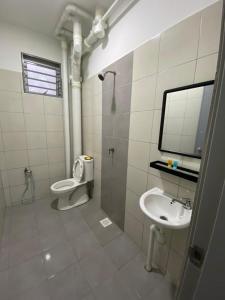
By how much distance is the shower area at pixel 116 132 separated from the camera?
150cm

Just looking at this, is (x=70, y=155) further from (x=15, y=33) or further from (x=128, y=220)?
(x=15, y=33)

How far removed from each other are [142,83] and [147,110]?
27 centimetres

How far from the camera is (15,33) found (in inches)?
72.6

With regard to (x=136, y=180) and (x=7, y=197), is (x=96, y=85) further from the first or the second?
(x=7, y=197)

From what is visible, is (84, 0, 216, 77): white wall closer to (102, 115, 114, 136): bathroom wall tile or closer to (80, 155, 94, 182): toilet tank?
(102, 115, 114, 136): bathroom wall tile

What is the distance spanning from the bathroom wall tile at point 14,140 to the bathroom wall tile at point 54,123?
0.40 m

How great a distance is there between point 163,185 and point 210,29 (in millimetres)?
1158

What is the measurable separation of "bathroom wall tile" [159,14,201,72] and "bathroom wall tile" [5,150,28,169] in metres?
2.23

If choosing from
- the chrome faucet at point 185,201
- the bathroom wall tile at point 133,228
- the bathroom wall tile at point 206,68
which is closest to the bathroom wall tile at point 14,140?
the bathroom wall tile at point 133,228

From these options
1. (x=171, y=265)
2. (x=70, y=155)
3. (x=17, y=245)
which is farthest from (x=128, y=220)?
(x=70, y=155)

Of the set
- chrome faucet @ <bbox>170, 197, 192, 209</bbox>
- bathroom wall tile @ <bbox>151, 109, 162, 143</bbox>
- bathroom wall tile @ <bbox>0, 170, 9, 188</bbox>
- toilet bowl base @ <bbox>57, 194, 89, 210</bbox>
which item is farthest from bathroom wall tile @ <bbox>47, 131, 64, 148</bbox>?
chrome faucet @ <bbox>170, 197, 192, 209</bbox>

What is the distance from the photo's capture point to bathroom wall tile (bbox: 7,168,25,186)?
6.91ft

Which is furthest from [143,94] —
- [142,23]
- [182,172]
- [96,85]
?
[96,85]

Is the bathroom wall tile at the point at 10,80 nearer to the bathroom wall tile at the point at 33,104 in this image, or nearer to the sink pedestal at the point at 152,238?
the bathroom wall tile at the point at 33,104
